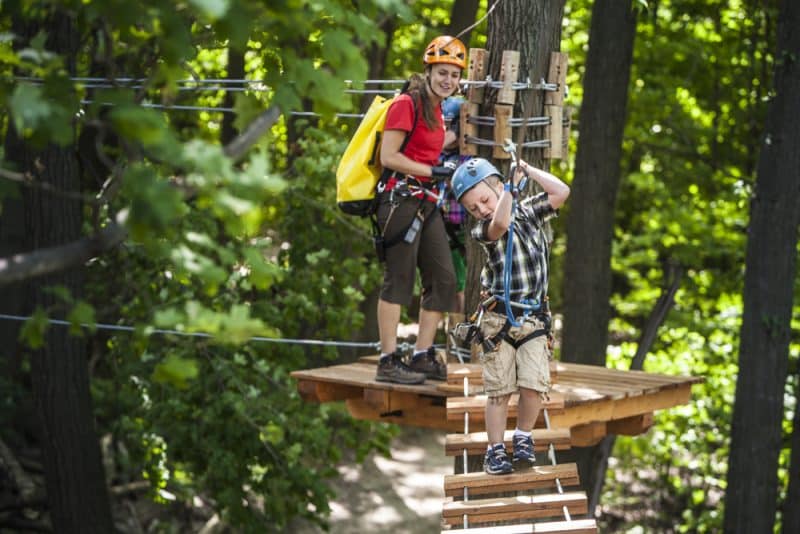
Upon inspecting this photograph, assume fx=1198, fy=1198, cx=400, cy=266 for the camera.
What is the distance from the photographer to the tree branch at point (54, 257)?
281 cm

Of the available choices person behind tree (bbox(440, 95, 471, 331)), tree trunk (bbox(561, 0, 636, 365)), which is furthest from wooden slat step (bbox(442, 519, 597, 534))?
tree trunk (bbox(561, 0, 636, 365))

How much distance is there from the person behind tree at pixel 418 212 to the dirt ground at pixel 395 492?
498cm

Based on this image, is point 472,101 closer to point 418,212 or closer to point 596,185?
point 418,212

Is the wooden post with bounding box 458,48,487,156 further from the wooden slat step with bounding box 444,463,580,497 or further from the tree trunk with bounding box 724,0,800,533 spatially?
the tree trunk with bounding box 724,0,800,533

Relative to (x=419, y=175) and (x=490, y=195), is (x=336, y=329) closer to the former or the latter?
(x=419, y=175)

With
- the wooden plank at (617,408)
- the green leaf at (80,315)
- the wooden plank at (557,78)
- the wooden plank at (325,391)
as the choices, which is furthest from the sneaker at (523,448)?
the green leaf at (80,315)

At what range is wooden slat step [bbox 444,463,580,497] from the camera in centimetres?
491

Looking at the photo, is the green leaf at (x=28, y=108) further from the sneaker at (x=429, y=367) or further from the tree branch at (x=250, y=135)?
the sneaker at (x=429, y=367)

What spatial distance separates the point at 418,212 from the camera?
5.70 metres

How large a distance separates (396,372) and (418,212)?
82 cm

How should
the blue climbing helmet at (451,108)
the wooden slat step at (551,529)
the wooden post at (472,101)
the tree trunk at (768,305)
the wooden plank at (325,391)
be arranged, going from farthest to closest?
the tree trunk at (768,305)
the wooden plank at (325,391)
the blue climbing helmet at (451,108)
the wooden post at (472,101)
the wooden slat step at (551,529)

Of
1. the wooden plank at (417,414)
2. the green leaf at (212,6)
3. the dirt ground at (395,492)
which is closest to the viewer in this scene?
the green leaf at (212,6)

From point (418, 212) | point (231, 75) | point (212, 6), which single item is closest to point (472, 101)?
point (418, 212)

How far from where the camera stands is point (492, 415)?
4.97 metres
